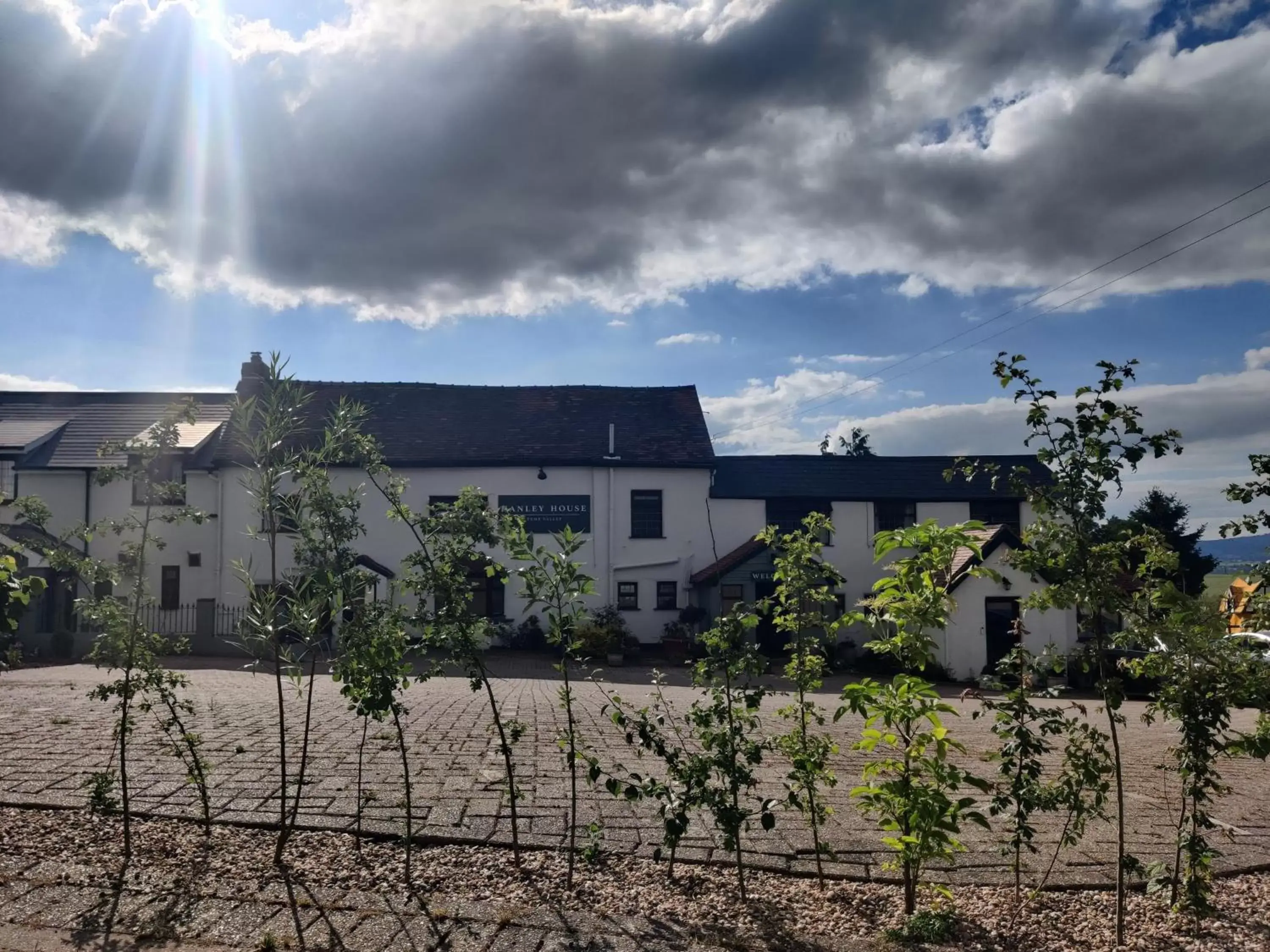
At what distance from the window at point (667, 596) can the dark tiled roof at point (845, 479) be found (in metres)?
3.08

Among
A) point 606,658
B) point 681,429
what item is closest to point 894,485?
point 681,429

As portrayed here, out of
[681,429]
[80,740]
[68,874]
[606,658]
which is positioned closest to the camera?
[68,874]

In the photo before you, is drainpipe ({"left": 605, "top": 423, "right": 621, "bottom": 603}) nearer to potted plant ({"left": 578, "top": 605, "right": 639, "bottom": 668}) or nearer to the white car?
potted plant ({"left": 578, "top": 605, "right": 639, "bottom": 668})

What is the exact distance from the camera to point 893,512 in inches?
1078

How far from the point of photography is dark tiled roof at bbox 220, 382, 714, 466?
27281 millimetres

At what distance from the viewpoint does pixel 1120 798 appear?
4.22 m

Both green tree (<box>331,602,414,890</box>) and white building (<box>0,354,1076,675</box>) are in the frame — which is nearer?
green tree (<box>331,602,414,890</box>)

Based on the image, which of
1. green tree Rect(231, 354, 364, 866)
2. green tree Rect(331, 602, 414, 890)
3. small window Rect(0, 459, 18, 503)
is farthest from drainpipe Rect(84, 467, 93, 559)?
green tree Rect(331, 602, 414, 890)

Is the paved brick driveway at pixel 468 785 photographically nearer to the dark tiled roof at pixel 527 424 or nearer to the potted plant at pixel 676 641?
the potted plant at pixel 676 641

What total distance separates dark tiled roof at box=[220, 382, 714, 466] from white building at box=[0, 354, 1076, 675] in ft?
0.24

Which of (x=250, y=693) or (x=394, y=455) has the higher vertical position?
(x=394, y=455)

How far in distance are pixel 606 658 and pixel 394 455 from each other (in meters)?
9.49

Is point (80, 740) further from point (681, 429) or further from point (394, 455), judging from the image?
point (681, 429)

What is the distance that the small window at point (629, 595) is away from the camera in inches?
1046
